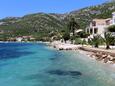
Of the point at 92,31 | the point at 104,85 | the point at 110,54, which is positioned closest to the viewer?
the point at 104,85

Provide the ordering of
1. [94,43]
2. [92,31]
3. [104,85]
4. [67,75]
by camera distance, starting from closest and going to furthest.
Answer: [104,85] → [67,75] → [94,43] → [92,31]

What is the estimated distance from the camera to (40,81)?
3069 centimetres

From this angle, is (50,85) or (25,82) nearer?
(50,85)

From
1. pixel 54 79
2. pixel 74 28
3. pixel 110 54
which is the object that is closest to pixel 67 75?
pixel 54 79

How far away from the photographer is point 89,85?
1086 inches

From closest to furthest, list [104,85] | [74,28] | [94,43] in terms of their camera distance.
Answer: [104,85] → [94,43] → [74,28]

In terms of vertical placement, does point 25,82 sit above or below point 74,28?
below

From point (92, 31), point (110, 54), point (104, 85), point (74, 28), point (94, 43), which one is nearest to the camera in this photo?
point (104, 85)

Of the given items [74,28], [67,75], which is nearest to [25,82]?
[67,75]

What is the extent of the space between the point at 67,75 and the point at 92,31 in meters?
75.2

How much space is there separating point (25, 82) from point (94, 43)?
48.0 meters

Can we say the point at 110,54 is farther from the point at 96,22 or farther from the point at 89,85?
the point at 96,22

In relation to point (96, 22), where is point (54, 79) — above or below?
below

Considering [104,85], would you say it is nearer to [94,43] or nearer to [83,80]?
[83,80]
